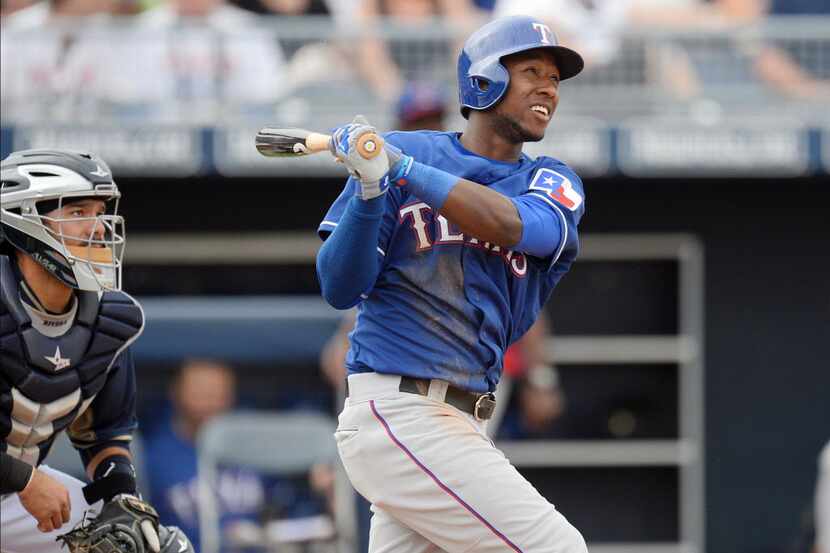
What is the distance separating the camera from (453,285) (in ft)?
13.1

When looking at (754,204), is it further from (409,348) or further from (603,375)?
(409,348)

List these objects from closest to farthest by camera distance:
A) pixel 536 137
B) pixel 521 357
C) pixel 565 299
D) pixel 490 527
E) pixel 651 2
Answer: pixel 490 527 < pixel 536 137 < pixel 521 357 < pixel 651 2 < pixel 565 299

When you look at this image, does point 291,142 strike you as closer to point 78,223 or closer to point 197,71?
point 78,223

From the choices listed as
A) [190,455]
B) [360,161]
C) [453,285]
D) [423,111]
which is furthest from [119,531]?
[190,455]

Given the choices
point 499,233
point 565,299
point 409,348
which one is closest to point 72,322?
point 409,348

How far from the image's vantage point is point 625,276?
936 cm

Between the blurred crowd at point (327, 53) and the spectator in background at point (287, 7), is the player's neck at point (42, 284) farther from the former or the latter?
the spectator in background at point (287, 7)

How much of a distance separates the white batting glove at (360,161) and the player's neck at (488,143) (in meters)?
0.48

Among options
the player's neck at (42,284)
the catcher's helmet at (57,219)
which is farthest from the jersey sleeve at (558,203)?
the player's neck at (42,284)

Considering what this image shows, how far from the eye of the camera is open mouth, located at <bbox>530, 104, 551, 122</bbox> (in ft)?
13.3

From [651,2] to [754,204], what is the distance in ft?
4.59

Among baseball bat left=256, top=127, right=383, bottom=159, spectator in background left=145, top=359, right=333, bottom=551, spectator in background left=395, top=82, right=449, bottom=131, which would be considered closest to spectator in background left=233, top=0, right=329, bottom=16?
spectator in background left=145, top=359, right=333, bottom=551

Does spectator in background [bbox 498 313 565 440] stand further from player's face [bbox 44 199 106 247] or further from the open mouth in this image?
player's face [bbox 44 199 106 247]

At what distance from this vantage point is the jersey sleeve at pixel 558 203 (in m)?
3.96
